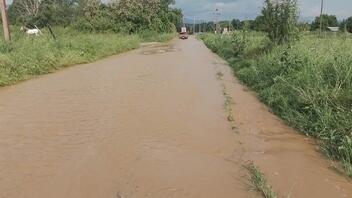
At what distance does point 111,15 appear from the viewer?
1860 inches

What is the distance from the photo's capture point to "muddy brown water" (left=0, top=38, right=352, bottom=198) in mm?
4766

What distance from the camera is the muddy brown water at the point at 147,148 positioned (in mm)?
4766

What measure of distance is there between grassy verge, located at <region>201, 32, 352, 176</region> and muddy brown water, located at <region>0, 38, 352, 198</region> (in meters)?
0.27

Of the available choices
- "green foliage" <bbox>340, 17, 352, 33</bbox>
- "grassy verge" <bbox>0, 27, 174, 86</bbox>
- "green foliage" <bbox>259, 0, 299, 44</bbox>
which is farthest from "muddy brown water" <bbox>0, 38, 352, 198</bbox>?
"green foliage" <bbox>340, 17, 352, 33</bbox>

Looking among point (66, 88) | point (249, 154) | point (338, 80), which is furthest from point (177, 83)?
point (249, 154)

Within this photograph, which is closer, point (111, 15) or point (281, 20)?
point (281, 20)

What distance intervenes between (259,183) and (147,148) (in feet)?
6.54

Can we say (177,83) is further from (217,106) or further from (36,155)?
(36,155)

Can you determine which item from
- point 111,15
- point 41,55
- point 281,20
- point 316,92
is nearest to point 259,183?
point 316,92

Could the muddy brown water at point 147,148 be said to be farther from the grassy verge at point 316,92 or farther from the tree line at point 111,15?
the tree line at point 111,15

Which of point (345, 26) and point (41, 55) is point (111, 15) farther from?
point (345, 26)

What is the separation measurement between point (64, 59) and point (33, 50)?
2.07 m

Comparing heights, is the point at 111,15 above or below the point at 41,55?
above

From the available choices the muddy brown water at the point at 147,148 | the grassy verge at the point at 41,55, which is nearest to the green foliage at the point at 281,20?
the muddy brown water at the point at 147,148
